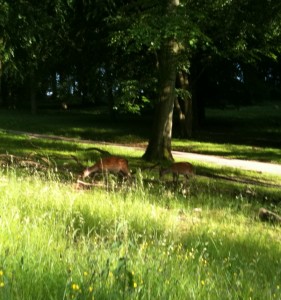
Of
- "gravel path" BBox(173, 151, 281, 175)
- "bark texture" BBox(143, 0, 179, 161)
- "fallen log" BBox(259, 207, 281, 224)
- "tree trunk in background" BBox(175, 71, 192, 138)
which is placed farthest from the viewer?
"tree trunk in background" BBox(175, 71, 192, 138)

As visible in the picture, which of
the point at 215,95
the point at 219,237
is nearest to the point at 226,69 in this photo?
the point at 215,95

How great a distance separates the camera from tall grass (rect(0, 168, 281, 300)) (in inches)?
120

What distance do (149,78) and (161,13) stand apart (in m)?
2.34

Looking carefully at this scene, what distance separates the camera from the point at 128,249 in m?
3.86

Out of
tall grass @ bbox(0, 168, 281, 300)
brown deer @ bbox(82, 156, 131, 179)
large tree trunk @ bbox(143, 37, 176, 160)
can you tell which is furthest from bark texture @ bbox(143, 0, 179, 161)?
tall grass @ bbox(0, 168, 281, 300)

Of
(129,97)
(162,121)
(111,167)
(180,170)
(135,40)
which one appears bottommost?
(180,170)

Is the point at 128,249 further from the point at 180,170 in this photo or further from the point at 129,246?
the point at 180,170

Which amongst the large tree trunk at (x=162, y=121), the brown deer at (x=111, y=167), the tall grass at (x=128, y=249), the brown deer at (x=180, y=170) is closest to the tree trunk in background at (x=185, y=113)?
the large tree trunk at (x=162, y=121)

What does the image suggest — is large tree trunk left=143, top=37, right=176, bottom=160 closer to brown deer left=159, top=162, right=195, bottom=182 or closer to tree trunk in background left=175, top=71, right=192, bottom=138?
brown deer left=159, top=162, right=195, bottom=182

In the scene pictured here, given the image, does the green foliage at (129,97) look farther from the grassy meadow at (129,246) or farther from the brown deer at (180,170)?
the grassy meadow at (129,246)

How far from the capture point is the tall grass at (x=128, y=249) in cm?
306

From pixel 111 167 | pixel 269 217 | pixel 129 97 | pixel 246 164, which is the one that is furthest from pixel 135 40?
pixel 269 217

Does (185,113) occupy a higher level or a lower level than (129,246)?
higher

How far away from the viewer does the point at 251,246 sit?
5.41m
